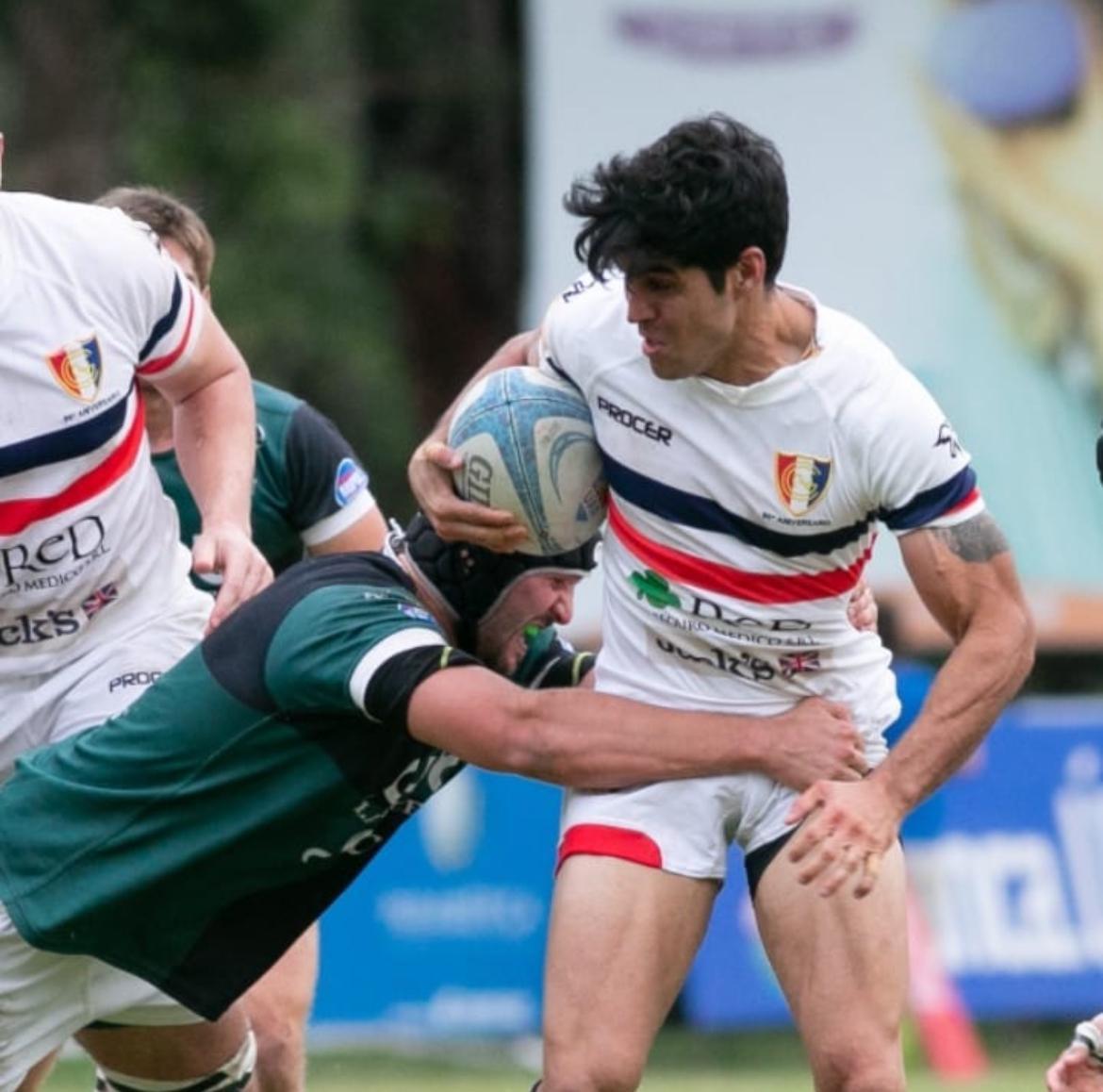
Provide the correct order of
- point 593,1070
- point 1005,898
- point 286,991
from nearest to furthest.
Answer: point 593,1070
point 286,991
point 1005,898

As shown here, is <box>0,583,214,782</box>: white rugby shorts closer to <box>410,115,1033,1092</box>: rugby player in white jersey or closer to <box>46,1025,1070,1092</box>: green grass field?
<box>410,115,1033,1092</box>: rugby player in white jersey

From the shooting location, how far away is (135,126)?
2019 centimetres

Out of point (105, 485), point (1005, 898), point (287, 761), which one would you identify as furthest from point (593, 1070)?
point (1005, 898)

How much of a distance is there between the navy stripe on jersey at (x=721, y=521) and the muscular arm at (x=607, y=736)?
0.34 meters

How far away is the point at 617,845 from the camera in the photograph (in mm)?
6348

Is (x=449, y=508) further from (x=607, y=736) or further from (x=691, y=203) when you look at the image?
(x=691, y=203)

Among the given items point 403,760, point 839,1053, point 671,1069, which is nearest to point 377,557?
point 403,760

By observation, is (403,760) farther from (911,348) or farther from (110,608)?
(911,348)

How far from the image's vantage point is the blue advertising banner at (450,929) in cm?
1295

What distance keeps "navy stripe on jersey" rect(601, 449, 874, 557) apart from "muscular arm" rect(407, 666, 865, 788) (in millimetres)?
343

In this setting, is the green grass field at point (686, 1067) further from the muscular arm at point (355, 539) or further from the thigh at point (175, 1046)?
the thigh at point (175, 1046)

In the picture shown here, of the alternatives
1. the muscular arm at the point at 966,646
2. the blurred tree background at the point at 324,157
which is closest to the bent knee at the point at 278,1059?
the muscular arm at the point at 966,646

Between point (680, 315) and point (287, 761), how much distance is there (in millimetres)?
1277

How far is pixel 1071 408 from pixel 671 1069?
5890mm
